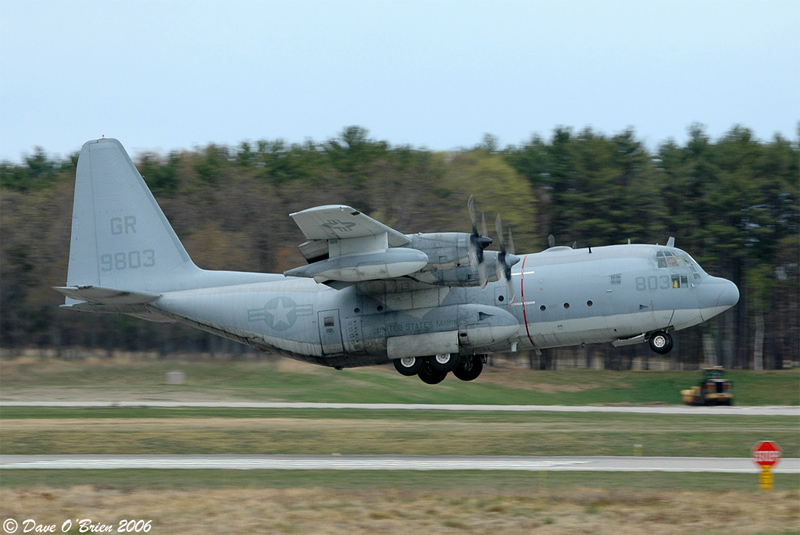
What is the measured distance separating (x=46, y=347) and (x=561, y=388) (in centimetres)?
2402

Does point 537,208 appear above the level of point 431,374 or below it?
above

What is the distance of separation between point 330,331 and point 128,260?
20.3 ft

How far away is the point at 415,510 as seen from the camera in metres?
13.8

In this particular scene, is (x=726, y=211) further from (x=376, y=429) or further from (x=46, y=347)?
(x=46, y=347)

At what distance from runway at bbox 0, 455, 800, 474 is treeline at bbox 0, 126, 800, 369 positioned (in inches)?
940

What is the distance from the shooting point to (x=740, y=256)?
4859cm

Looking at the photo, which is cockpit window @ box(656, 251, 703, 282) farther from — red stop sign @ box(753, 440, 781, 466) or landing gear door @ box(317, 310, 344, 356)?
landing gear door @ box(317, 310, 344, 356)

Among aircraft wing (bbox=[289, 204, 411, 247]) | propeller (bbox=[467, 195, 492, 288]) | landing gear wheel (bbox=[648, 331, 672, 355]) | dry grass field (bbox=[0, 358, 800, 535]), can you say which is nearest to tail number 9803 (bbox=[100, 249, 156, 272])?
dry grass field (bbox=[0, 358, 800, 535])

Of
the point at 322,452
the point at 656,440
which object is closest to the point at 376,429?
the point at 322,452

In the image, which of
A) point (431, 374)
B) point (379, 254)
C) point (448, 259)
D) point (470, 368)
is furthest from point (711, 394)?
point (379, 254)

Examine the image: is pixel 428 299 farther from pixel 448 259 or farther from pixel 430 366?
pixel 448 259

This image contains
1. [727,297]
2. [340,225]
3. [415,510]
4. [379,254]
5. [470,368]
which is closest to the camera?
[415,510]

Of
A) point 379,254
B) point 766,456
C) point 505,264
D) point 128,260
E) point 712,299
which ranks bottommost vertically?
point 766,456

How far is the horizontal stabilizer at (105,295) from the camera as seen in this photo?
21.9 meters
